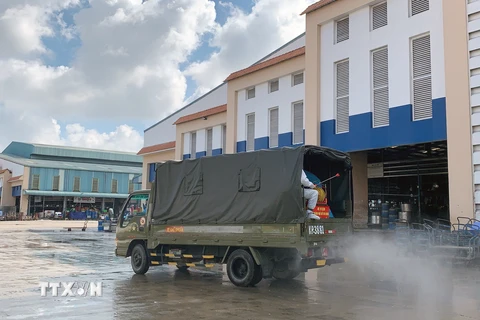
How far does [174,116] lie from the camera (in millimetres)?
40375

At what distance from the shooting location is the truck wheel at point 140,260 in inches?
493

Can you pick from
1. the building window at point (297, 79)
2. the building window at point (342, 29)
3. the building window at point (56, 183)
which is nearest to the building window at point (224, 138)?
the building window at point (297, 79)

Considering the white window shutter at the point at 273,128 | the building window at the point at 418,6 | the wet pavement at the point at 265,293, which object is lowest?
the wet pavement at the point at 265,293

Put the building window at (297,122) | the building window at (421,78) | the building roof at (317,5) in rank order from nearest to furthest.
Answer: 1. the building window at (421,78)
2. the building roof at (317,5)
3. the building window at (297,122)

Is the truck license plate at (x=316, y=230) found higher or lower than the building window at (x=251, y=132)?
lower

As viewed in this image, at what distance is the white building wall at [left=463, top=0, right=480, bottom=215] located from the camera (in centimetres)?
1382

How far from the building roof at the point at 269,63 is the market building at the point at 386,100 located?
0.23 feet

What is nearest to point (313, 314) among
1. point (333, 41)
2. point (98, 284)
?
point (98, 284)

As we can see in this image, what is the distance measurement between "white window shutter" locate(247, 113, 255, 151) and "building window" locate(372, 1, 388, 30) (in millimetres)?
8497

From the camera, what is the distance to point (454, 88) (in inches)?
572

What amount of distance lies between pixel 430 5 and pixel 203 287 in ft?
39.2

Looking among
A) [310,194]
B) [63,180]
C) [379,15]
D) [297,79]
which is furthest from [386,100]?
[63,180]

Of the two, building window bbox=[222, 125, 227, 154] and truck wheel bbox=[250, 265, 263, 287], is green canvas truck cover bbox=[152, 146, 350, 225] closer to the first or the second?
truck wheel bbox=[250, 265, 263, 287]

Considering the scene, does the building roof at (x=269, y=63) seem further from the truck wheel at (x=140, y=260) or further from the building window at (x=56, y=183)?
the building window at (x=56, y=183)
